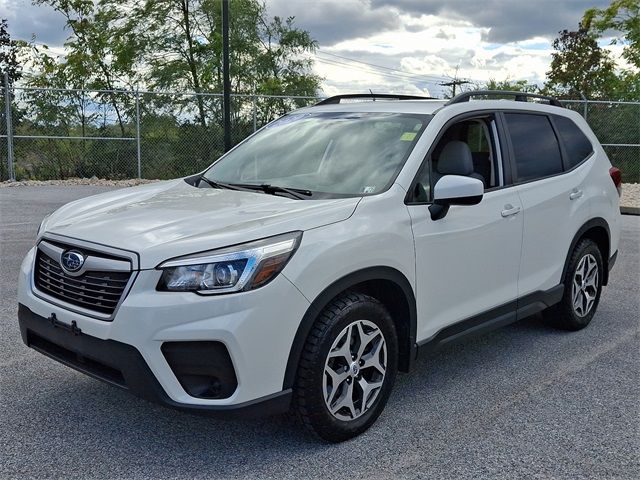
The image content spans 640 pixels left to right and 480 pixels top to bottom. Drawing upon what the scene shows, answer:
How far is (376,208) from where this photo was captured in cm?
355

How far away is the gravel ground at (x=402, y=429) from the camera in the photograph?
3203 mm

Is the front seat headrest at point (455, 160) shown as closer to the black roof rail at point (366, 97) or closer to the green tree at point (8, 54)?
the black roof rail at point (366, 97)

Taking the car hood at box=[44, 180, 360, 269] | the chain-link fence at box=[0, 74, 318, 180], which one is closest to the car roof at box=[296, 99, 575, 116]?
the car hood at box=[44, 180, 360, 269]

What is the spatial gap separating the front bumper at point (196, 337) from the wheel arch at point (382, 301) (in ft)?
0.15

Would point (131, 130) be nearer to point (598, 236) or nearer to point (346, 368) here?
point (598, 236)

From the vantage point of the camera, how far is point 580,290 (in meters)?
5.37

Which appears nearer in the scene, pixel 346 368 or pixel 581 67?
pixel 346 368

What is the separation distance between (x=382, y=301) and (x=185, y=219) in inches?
45.8

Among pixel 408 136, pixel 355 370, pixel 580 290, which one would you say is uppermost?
pixel 408 136

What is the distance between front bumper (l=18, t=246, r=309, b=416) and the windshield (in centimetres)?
99

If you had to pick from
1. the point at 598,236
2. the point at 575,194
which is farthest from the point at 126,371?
the point at 598,236

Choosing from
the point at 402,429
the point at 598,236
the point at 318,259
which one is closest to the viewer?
the point at 318,259

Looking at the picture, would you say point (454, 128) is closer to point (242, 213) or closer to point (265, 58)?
point (242, 213)

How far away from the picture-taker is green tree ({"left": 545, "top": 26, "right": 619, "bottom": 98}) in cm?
2969
